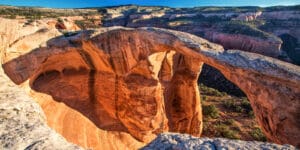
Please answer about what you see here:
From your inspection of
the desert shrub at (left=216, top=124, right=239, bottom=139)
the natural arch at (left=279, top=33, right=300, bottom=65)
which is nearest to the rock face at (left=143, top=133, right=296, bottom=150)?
the desert shrub at (left=216, top=124, right=239, bottom=139)

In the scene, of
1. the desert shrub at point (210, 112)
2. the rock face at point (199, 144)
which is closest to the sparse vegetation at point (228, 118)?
the desert shrub at point (210, 112)

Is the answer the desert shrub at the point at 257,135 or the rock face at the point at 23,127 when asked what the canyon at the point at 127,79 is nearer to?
the rock face at the point at 23,127

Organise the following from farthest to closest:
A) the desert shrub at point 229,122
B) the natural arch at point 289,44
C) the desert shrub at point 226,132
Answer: the natural arch at point 289,44, the desert shrub at point 229,122, the desert shrub at point 226,132

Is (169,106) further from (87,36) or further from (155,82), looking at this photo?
(87,36)

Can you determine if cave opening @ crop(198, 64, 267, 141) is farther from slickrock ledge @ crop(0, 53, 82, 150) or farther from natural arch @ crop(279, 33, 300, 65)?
natural arch @ crop(279, 33, 300, 65)

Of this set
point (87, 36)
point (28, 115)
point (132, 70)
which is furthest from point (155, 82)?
point (28, 115)

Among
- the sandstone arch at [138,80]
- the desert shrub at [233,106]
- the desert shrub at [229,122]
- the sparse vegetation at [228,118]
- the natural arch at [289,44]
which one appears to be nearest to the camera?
the sandstone arch at [138,80]

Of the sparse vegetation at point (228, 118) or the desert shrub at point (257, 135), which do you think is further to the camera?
Answer: the sparse vegetation at point (228, 118)
